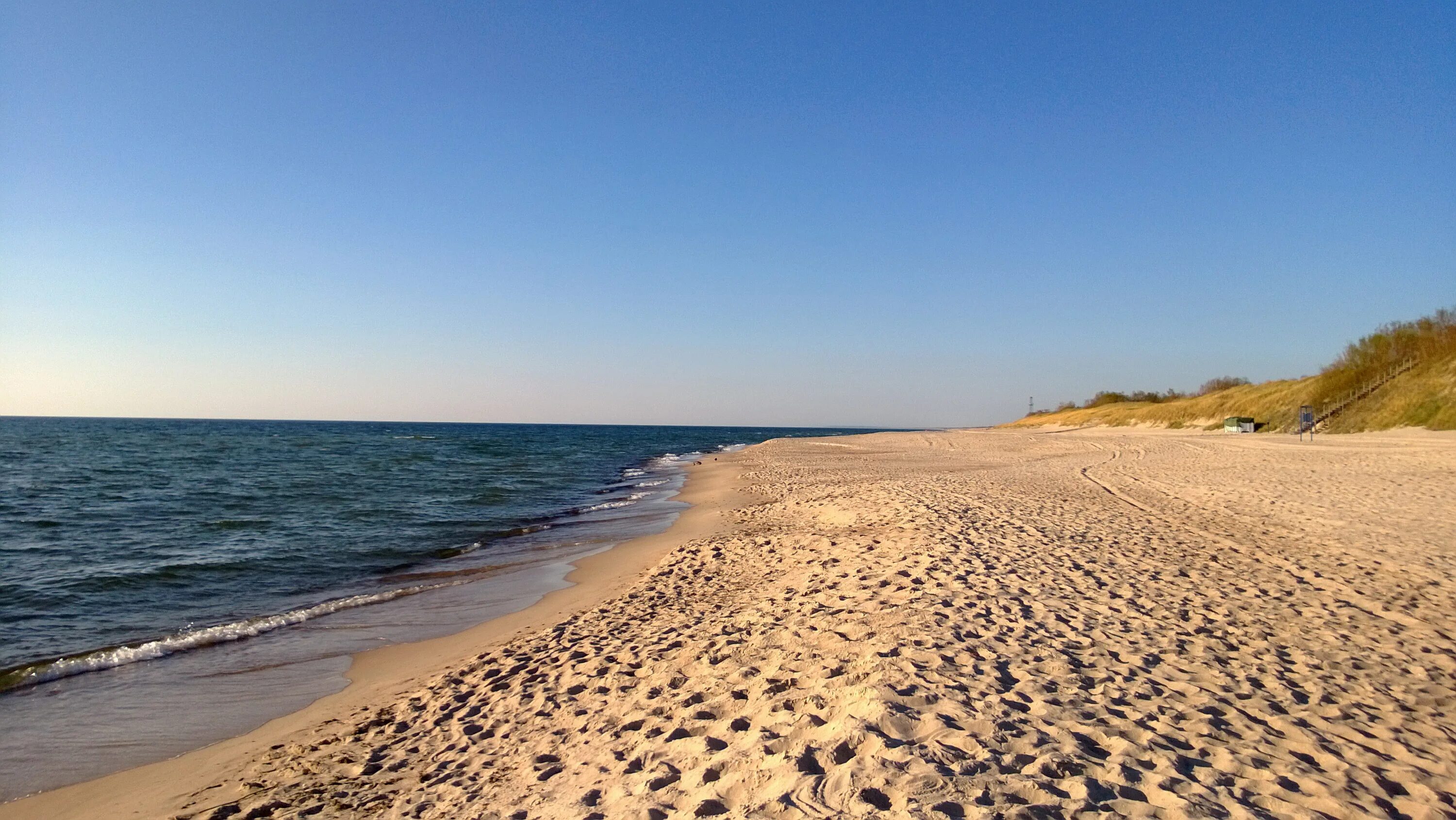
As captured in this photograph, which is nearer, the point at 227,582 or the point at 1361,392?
the point at 227,582

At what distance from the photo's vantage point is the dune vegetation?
35250mm

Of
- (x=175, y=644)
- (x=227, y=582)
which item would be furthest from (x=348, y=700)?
(x=227, y=582)

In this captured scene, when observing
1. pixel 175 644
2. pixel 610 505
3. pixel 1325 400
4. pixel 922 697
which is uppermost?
pixel 1325 400

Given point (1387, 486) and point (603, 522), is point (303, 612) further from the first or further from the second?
point (1387, 486)

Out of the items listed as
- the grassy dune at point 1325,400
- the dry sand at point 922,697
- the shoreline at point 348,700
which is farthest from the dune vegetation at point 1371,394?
the shoreline at point 348,700

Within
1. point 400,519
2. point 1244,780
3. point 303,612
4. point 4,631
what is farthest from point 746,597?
point 400,519

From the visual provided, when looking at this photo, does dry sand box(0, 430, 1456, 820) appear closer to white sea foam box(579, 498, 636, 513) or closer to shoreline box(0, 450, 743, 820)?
shoreline box(0, 450, 743, 820)

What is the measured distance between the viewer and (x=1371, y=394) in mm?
41031

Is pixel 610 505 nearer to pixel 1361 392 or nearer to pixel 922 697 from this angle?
pixel 922 697

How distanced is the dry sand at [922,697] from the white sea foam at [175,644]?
2660 millimetres

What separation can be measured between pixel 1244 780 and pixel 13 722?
9.91 metres

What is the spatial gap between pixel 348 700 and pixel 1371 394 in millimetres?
53293

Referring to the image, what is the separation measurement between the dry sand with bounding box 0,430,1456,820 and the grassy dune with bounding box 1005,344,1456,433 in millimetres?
32477

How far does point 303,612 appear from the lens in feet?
33.8
